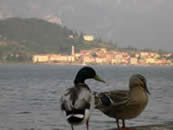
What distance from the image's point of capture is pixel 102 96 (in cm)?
863

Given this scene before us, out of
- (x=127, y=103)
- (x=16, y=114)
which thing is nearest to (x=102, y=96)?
(x=127, y=103)

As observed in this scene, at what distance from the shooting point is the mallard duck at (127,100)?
8.15m

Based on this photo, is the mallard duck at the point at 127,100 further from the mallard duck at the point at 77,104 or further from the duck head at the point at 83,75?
the mallard duck at the point at 77,104

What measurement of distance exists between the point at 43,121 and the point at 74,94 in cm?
1703

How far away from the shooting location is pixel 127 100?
845 cm

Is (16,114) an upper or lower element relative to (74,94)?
lower

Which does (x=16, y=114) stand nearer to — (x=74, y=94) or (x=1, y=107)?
(x=1, y=107)

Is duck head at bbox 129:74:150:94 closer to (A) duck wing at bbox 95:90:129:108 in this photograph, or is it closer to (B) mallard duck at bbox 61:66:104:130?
(A) duck wing at bbox 95:90:129:108

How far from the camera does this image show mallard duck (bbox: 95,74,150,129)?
321 inches

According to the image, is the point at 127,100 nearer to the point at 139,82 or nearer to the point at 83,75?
the point at 139,82

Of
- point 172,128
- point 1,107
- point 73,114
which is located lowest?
point 1,107

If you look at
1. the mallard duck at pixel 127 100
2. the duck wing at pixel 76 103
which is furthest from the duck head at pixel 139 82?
the duck wing at pixel 76 103

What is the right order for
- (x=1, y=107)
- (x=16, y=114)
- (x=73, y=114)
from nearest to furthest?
(x=73, y=114)
(x=16, y=114)
(x=1, y=107)

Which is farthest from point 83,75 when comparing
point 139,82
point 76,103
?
point 139,82
